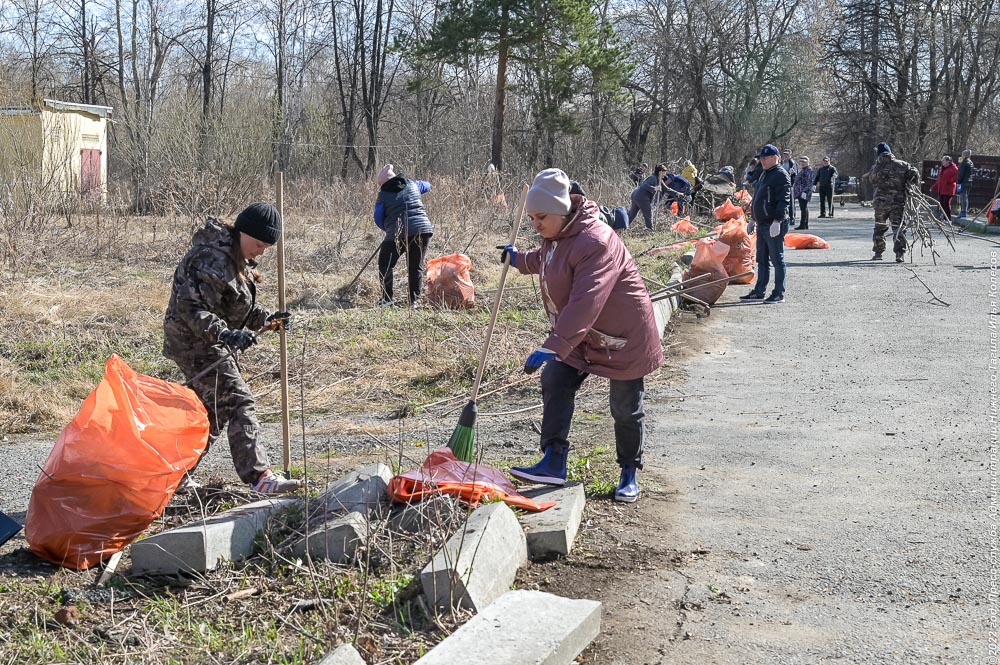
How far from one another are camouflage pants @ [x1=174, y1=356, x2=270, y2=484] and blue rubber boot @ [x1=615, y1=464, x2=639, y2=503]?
1.77 m

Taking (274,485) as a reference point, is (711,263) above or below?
above

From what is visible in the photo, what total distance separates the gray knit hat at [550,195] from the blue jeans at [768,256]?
753cm

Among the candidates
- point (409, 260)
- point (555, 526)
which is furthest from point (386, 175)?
point (555, 526)

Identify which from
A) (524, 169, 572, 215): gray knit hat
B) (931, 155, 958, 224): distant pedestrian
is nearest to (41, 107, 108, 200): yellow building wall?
(524, 169, 572, 215): gray knit hat

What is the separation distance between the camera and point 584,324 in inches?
172

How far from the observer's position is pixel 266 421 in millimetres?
6895

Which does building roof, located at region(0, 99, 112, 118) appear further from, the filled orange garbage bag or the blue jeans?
the blue jeans

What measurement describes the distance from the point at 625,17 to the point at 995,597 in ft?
122

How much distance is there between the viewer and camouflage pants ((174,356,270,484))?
Result: 15.6 feet

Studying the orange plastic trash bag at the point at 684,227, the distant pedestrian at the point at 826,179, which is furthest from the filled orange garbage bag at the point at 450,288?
the distant pedestrian at the point at 826,179


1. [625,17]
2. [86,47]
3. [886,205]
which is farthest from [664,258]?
[86,47]

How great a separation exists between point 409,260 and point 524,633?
834 centimetres

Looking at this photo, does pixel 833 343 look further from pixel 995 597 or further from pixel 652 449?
pixel 995 597

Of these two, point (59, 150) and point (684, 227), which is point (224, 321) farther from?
point (684, 227)
